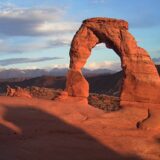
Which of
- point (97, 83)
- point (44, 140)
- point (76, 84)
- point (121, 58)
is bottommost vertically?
point (97, 83)

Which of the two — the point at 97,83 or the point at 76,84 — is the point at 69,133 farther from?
the point at 97,83

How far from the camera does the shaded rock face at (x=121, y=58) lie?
25.0m

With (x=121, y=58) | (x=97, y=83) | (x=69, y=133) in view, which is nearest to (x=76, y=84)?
(x=121, y=58)

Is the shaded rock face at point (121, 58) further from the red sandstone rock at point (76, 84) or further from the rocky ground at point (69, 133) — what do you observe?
the rocky ground at point (69, 133)

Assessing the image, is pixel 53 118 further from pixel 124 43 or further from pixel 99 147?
pixel 124 43

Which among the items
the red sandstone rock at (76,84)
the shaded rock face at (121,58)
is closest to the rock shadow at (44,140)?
the red sandstone rock at (76,84)

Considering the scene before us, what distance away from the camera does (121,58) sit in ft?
83.8

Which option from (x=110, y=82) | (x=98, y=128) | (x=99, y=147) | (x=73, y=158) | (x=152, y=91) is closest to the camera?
(x=73, y=158)

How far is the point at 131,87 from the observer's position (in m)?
25.1

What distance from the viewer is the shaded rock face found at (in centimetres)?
2500

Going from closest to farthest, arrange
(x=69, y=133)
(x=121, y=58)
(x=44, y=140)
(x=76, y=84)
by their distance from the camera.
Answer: (x=44, y=140), (x=69, y=133), (x=121, y=58), (x=76, y=84)

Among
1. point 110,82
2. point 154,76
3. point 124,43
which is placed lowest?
point 110,82

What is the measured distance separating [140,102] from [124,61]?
2.15 metres

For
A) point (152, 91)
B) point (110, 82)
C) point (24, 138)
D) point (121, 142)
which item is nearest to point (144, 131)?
point (121, 142)
